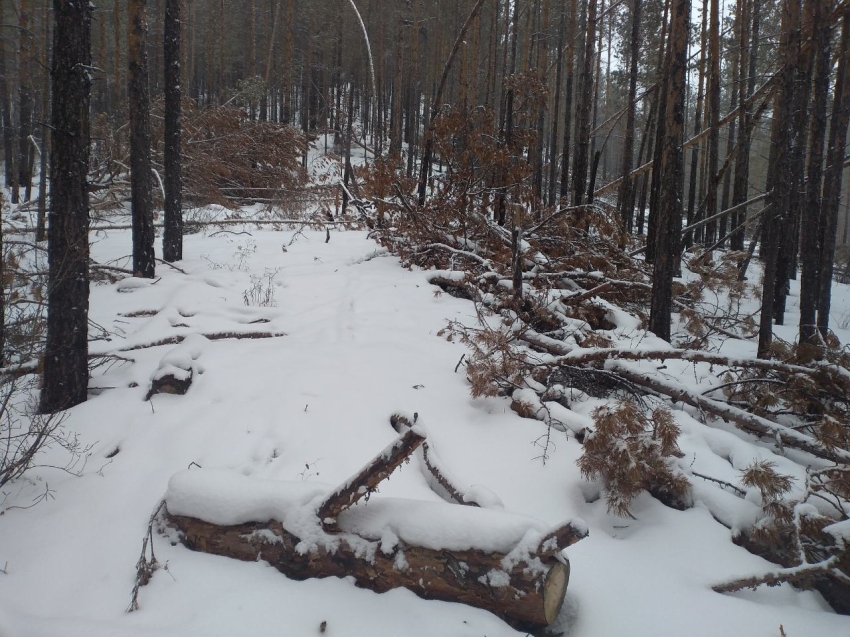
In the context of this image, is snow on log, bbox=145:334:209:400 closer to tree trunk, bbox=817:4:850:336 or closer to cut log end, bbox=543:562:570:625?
cut log end, bbox=543:562:570:625

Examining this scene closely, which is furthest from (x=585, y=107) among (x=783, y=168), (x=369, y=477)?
(x=369, y=477)

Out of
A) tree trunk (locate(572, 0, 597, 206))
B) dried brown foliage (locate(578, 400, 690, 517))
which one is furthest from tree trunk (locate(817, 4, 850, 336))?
dried brown foliage (locate(578, 400, 690, 517))

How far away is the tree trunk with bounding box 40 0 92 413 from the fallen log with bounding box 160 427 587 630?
6.90 feet

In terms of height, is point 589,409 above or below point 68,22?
below

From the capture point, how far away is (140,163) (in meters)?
7.68

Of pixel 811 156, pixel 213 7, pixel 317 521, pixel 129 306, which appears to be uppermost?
pixel 213 7

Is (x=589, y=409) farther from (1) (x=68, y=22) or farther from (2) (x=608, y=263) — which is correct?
(1) (x=68, y=22)

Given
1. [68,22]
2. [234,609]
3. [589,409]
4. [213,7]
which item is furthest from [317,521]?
[213,7]

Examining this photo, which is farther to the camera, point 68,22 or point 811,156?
point 811,156

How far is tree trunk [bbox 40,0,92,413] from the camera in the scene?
13.4 ft

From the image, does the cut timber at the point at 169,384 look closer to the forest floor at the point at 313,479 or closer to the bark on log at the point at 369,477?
the forest floor at the point at 313,479

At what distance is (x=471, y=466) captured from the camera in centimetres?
390

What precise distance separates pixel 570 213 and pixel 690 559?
651cm

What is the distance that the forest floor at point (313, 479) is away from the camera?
8.63 feet
